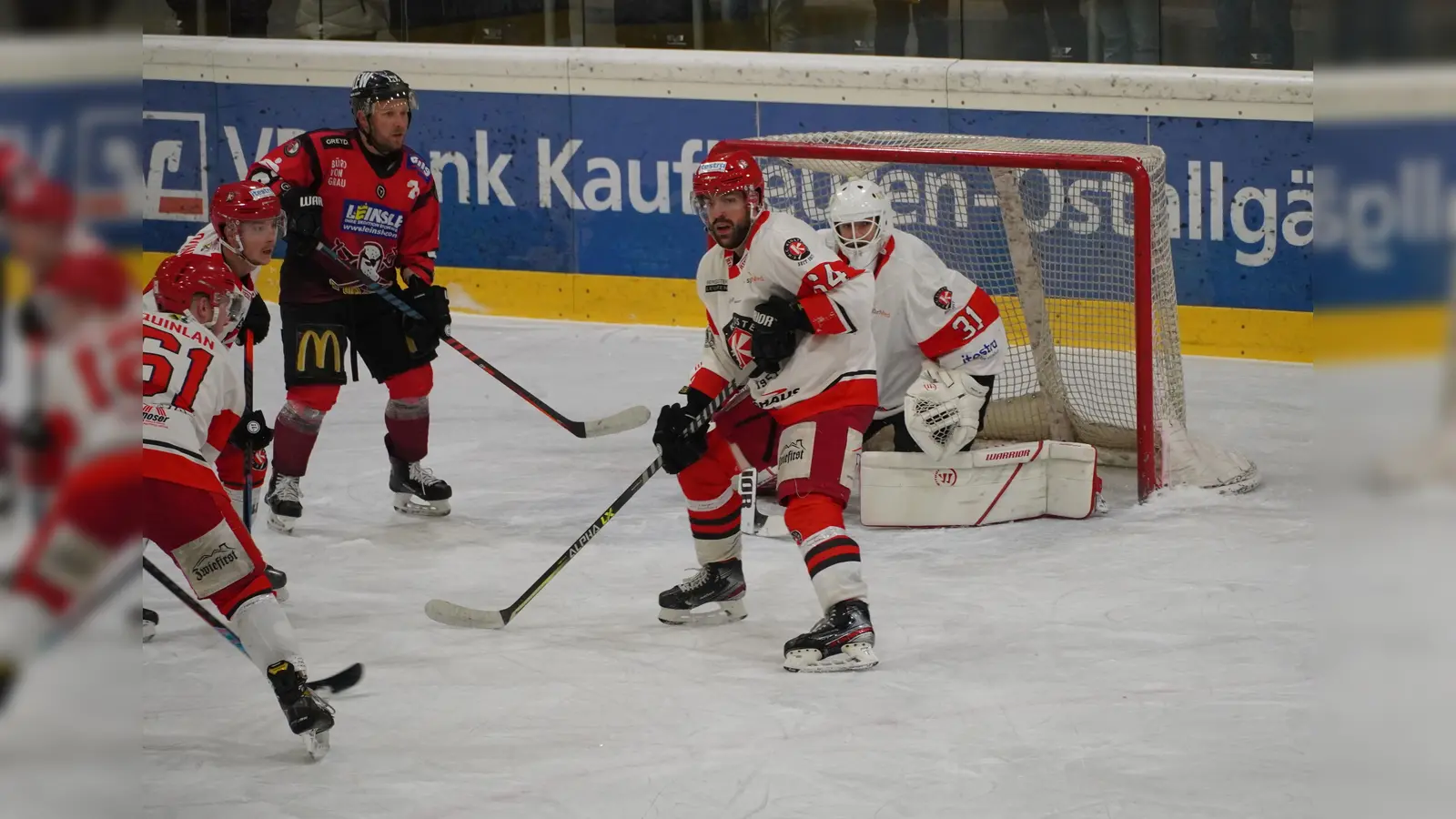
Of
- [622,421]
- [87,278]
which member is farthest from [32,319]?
[622,421]

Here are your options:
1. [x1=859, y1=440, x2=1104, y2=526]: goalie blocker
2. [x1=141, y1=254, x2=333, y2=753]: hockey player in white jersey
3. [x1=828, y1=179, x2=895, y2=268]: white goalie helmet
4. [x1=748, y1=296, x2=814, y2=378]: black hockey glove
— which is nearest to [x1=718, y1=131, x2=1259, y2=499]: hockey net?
[x1=859, y1=440, x2=1104, y2=526]: goalie blocker

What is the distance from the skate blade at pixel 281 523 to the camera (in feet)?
16.1

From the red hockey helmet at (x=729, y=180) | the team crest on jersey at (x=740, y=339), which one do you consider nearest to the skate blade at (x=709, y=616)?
the team crest on jersey at (x=740, y=339)

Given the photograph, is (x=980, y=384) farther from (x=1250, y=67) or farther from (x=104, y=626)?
(x=104, y=626)

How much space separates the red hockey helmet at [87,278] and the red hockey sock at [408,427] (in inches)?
169

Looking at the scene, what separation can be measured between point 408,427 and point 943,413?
1605 mm

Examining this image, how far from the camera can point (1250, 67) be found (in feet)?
20.8

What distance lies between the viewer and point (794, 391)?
3.75m

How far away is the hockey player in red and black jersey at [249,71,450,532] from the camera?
15.5ft

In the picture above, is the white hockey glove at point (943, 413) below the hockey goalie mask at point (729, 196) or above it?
below

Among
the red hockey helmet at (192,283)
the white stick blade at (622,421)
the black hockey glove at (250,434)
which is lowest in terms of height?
the white stick blade at (622,421)

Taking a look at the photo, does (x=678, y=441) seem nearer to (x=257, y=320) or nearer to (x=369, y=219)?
(x=257, y=320)

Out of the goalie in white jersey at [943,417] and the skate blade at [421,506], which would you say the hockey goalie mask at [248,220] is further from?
the goalie in white jersey at [943,417]

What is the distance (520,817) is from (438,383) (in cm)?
380
